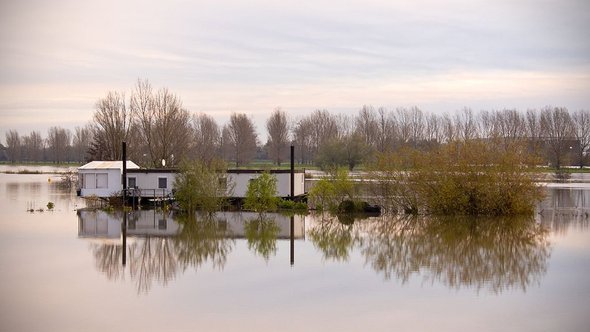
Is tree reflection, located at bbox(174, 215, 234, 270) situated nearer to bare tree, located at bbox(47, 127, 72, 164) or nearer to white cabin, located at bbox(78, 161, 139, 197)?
white cabin, located at bbox(78, 161, 139, 197)

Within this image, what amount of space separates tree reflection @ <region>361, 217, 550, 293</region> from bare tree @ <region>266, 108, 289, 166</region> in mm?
64489

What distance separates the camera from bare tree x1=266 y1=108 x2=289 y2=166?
9675cm

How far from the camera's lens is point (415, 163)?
34938 millimetres

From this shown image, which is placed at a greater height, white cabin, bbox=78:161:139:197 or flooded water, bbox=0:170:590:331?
white cabin, bbox=78:161:139:197

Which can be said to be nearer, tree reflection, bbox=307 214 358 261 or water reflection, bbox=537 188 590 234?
tree reflection, bbox=307 214 358 261

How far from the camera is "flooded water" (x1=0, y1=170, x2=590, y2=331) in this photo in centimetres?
1548

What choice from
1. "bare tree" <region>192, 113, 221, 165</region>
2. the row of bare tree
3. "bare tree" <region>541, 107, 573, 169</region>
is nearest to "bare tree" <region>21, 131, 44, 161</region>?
the row of bare tree

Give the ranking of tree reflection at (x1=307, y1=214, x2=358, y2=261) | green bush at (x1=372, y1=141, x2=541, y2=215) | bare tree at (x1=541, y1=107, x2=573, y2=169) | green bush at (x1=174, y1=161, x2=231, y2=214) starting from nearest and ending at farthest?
tree reflection at (x1=307, y1=214, x2=358, y2=261)
green bush at (x1=372, y1=141, x2=541, y2=215)
green bush at (x1=174, y1=161, x2=231, y2=214)
bare tree at (x1=541, y1=107, x2=573, y2=169)

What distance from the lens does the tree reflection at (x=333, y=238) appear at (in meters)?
24.1

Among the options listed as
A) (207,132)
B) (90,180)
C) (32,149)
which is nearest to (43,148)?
(32,149)

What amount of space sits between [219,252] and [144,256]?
2.24 meters

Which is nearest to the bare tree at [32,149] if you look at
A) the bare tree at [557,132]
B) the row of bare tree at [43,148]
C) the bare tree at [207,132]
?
the row of bare tree at [43,148]

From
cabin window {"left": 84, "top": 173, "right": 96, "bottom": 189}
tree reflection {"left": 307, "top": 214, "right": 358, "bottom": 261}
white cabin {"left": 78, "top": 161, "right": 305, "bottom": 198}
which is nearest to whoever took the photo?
tree reflection {"left": 307, "top": 214, "right": 358, "bottom": 261}

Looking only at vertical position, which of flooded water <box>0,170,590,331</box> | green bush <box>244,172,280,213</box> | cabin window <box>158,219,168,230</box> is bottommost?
flooded water <box>0,170,590,331</box>
